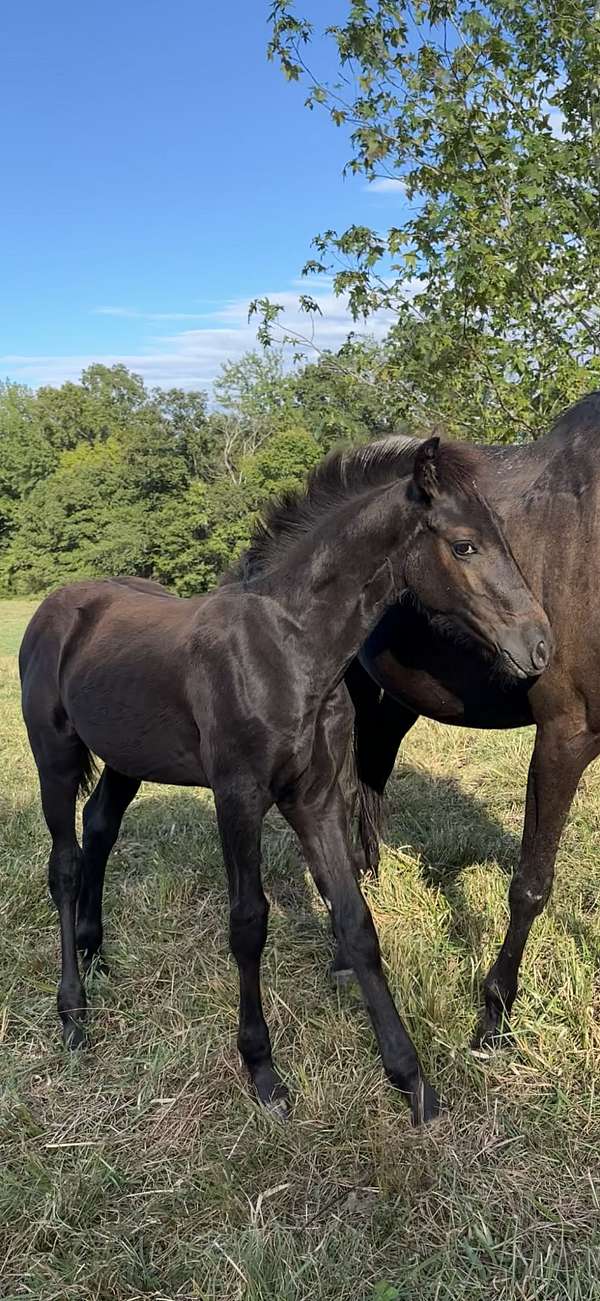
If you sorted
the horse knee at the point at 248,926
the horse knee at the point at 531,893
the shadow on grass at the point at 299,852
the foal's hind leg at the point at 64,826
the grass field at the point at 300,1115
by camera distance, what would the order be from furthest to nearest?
the shadow on grass at the point at 299,852
the foal's hind leg at the point at 64,826
the horse knee at the point at 531,893
the horse knee at the point at 248,926
the grass field at the point at 300,1115

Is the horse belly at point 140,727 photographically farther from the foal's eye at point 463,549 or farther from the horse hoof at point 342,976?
the foal's eye at point 463,549

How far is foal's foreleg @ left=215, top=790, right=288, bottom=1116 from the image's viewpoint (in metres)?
2.64

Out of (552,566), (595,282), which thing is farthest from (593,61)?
(552,566)

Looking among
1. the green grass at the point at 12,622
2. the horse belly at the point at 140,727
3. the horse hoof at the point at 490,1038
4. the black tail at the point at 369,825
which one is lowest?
the green grass at the point at 12,622

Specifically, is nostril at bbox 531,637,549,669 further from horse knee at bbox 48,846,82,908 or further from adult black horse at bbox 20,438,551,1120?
horse knee at bbox 48,846,82,908

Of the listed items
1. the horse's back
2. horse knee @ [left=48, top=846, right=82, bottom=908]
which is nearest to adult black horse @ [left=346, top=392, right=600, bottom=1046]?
the horse's back

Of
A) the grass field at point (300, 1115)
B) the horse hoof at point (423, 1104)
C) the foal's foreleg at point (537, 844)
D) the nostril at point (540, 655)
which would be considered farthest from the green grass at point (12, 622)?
the nostril at point (540, 655)

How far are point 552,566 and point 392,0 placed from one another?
17.8 ft

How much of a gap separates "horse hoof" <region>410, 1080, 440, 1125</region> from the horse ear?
176cm

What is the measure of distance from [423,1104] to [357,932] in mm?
518

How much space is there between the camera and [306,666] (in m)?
2.65

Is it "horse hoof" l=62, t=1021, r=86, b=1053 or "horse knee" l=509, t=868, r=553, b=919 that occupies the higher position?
"horse knee" l=509, t=868, r=553, b=919

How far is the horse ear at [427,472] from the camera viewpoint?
7.91ft

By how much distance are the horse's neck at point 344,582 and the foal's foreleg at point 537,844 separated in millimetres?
724
